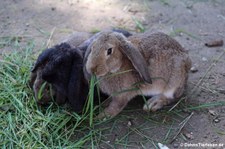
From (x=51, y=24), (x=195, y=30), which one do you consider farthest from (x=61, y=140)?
(x=195, y=30)

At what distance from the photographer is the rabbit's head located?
2861mm

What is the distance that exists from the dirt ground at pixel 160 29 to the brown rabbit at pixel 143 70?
0.50 ft

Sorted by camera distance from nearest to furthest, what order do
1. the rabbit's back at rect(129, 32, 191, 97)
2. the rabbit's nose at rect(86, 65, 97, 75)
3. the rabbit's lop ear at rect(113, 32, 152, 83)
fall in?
the rabbit's nose at rect(86, 65, 97, 75) < the rabbit's lop ear at rect(113, 32, 152, 83) < the rabbit's back at rect(129, 32, 191, 97)

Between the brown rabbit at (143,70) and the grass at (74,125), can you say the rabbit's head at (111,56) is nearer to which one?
the brown rabbit at (143,70)

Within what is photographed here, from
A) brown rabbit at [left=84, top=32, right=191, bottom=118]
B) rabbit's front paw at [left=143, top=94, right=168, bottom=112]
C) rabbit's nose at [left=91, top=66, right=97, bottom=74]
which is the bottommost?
rabbit's front paw at [left=143, top=94, right=168, bottom=112]

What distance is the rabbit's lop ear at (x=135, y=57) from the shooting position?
9.78 ft

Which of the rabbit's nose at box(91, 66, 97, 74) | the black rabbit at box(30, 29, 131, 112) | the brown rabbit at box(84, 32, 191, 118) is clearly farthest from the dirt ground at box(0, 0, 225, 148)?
the rabbit's nose at box(91, 66, 97, 74)

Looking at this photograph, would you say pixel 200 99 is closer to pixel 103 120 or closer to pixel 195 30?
pixel 103 120

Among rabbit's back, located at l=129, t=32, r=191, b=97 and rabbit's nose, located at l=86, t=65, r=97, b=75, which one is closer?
rabbit's nose, located at l=86, t=65, r=97, b=75

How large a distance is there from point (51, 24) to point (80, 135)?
6.86ft

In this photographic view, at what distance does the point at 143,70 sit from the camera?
299 cm

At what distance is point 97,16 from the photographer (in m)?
4.82

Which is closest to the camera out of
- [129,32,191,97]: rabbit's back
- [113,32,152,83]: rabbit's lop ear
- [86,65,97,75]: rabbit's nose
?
[86,65,97,75]: rabbit's nose

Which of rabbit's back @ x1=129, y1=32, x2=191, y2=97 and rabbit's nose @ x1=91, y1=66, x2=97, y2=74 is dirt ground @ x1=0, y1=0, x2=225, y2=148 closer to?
rabbit's back @ x1=129, y1=32, x2=191, y2=97
